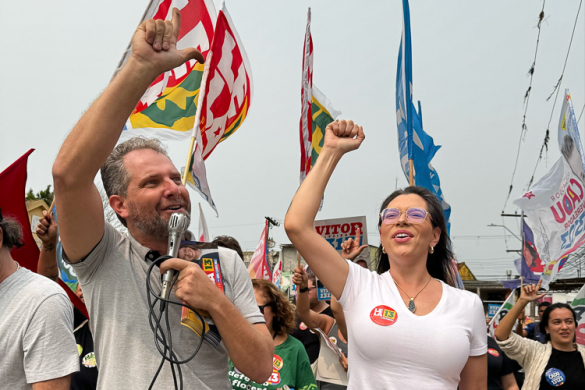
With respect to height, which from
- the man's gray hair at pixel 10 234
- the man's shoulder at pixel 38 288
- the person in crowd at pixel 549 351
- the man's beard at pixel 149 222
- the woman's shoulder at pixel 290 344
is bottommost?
the person in crowd at pixel 549 351

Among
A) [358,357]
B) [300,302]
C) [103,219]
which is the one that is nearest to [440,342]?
[358,357]

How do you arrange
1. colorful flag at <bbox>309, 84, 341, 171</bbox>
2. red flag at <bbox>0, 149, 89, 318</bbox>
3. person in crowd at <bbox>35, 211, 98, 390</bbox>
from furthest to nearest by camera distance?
colorful flag at <bbox>309, 84, 341, 171</bbox>
red flag at <bbox>0, 149, 89, 318</bbox>
person in crowd at <bbox>35, 211, 98, 390</bbox>

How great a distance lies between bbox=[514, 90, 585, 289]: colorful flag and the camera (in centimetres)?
717

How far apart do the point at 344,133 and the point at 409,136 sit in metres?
3.50

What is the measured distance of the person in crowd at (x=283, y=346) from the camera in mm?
4418

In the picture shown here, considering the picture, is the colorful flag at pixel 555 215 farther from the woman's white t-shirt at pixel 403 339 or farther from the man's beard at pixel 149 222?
the man's beard at pixel 149 222

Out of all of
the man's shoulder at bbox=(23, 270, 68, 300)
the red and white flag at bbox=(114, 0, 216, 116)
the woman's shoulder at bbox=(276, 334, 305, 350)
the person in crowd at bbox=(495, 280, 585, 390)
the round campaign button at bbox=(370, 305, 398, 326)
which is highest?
the red and white flag at bbox=(114, 0, 216, 116)

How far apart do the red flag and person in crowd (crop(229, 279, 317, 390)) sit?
131 centimetres

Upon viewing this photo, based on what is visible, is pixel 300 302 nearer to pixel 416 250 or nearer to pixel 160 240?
pixel 416 250

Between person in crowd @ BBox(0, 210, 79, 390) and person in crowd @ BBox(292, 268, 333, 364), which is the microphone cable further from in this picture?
person in crowd @ BBox(292, 268, 333, 364)

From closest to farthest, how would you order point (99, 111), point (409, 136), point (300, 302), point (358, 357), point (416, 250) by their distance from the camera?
point (99, 111)
point (358, 357)
point (416, 250)
point (300, 302)
point (409, 136)

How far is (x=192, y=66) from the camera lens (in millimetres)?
5883

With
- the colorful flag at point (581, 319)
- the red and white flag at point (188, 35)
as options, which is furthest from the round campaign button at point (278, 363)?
the colorful flag at point (581, 319)

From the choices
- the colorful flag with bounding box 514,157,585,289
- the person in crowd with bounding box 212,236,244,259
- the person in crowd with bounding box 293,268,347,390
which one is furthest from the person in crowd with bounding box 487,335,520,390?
the person in crowd with bounding box 212,236,244,259
